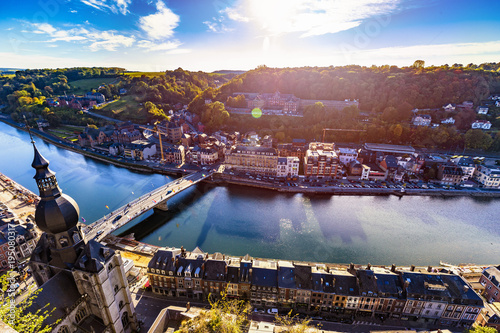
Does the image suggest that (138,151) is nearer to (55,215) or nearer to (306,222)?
(306,222)

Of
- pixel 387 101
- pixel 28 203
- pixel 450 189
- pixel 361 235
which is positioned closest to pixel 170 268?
pixel 361 235

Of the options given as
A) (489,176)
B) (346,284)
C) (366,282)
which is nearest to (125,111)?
(346,284)

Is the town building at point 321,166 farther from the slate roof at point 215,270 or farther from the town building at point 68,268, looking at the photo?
the town building at point 68,268

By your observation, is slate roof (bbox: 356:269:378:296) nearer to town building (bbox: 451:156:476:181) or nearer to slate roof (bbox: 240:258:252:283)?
slate roof (bbox: 240:258:252:283)

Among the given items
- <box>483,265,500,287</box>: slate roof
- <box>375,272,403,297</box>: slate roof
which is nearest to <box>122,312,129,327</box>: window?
<box>375,272,403,297</box>: slate roof

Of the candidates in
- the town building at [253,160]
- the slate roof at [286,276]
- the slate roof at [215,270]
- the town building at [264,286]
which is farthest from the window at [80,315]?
the town building at [253,160]

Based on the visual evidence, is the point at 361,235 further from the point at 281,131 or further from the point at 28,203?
the point at 28,203
